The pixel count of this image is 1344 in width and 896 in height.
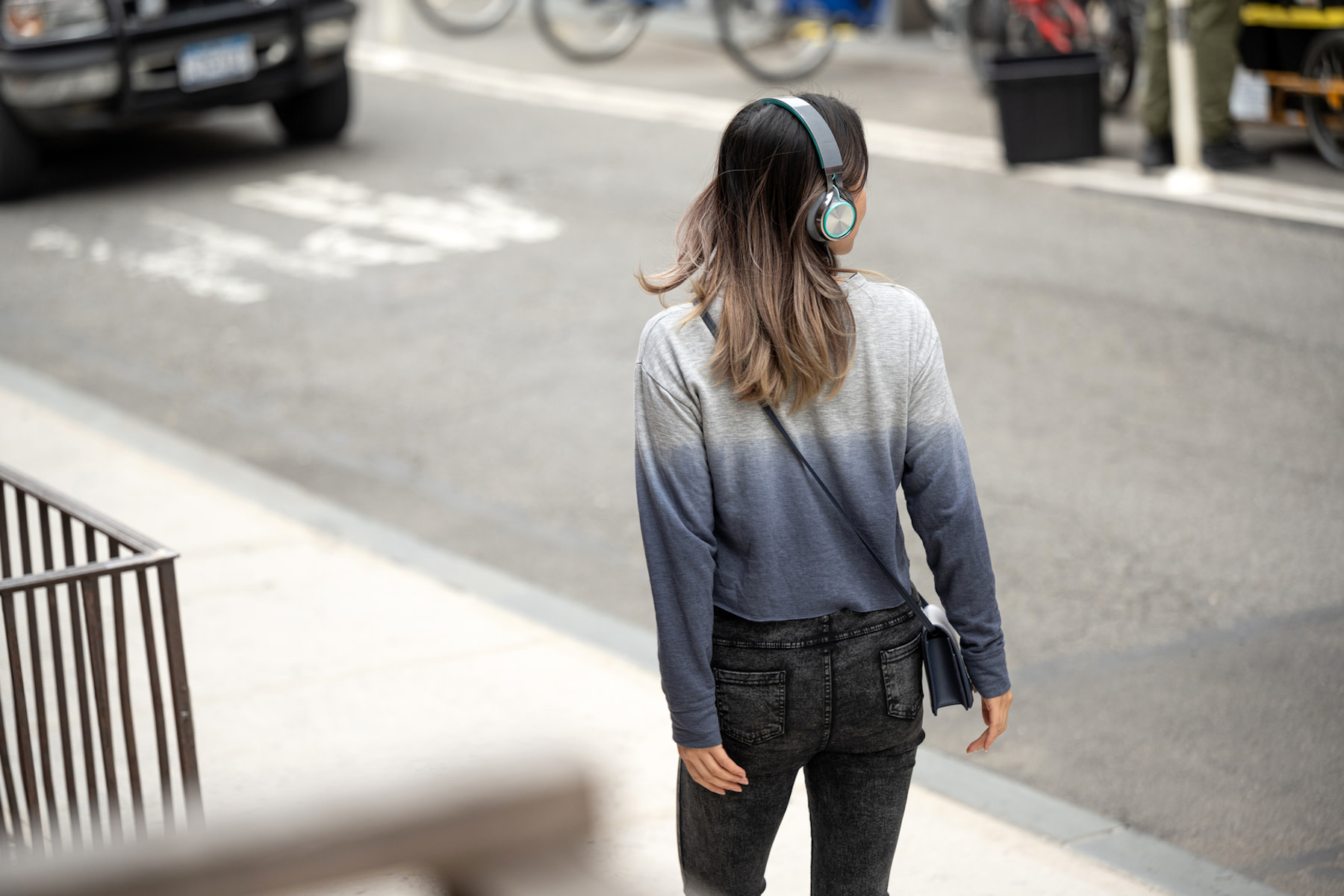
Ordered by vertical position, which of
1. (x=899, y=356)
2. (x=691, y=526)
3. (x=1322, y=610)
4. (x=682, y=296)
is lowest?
(x=1322, y=610)

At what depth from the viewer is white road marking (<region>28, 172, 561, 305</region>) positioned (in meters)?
8.91

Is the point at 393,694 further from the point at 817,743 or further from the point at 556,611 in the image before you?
the point at 817,743

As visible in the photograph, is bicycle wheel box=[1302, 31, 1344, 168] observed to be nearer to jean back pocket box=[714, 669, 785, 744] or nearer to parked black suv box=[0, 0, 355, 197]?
parked black suv box=[0, 0, 355, 197]

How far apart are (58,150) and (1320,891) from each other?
1111 centimetres

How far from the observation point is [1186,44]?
9609 mm

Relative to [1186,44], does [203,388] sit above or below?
below

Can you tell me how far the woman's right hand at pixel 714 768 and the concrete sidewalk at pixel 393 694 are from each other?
0.61 meters

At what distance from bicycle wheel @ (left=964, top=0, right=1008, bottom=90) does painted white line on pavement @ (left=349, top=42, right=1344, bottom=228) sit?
1185 mm

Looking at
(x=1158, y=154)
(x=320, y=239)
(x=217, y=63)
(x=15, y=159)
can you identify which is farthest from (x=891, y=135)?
(x=15, y=159)

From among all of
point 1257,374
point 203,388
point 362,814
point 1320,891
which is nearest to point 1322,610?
point 1320,891

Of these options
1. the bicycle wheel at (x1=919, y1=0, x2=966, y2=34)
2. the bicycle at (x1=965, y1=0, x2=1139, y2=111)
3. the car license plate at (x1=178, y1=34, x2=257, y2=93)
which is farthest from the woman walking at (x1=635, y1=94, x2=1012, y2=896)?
the bicycle wheel at (x1=919, y1=0, x2=966, y2=34)

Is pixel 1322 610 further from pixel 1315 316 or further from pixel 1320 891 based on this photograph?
pixel 1315 316

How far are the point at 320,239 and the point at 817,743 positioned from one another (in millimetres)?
7808

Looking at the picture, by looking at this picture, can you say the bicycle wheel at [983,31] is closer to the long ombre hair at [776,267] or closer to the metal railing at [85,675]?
the metal railing at [85,675]
